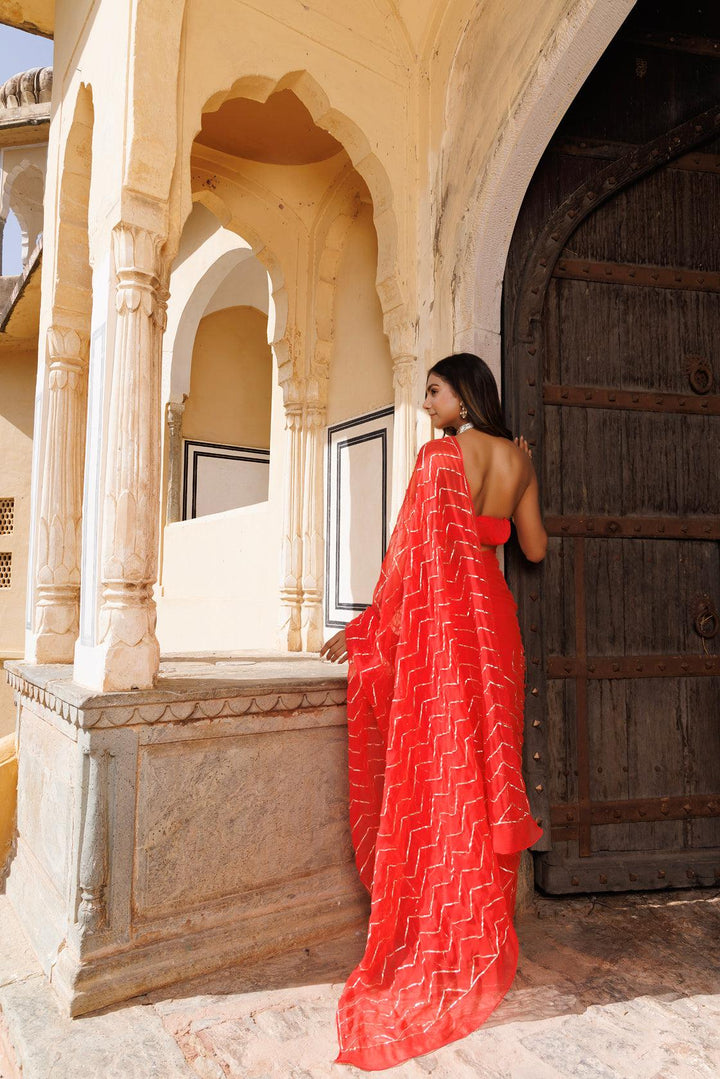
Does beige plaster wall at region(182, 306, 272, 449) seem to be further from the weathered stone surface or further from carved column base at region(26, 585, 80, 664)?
the weathered stone surface

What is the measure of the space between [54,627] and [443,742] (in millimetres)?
1988

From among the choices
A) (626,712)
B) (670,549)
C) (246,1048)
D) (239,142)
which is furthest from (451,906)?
(239,142)

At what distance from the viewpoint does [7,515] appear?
26.8 ft

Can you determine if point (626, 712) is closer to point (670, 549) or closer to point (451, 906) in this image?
point (670, 549)

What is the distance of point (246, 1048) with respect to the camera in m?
2.07

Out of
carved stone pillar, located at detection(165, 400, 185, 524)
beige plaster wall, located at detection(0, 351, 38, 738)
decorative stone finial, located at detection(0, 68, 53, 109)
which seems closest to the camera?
carved stone pillar, located at detection(165, 400, 185, 524)

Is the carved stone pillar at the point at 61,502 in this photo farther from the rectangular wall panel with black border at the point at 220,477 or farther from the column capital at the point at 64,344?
the rectangular wall panel with black border at the point at 220,477

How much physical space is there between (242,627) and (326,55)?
3.48 meters

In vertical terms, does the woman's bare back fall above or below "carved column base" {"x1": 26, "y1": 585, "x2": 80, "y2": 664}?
above

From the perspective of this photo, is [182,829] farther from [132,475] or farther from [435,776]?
[132,475]

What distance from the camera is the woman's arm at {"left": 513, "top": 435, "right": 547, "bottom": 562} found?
2918mm

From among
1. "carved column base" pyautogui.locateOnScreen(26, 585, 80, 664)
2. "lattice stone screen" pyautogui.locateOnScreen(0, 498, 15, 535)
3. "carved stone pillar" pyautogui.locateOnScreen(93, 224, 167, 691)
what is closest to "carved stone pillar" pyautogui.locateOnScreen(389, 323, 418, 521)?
"carved stone pillar" pyautogui.locateOnScreen(93, 224, 167, 691)

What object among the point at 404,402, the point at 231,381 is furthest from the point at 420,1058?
the point at 231,381

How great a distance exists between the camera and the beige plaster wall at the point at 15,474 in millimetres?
8102
